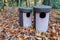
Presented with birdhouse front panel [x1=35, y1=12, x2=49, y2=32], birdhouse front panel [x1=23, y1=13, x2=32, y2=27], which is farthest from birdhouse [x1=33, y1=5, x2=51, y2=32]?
birdhouse front panel [x1=23, y1=13, x2=32, y2=27]

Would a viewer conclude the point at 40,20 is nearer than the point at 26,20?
Yes

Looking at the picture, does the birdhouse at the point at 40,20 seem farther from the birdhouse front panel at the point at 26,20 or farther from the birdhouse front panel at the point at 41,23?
the birdhouse front panel at the point at 26,20

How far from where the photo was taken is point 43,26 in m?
3.83

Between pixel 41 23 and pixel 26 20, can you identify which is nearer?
pixel 41 23

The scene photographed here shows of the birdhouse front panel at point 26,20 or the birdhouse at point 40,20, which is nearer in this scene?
the birdhouse at point 40,20

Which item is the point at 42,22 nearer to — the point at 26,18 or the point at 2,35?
the point at 26,18

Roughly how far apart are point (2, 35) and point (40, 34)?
815 millimetres

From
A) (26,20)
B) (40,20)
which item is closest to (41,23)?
(40,20)

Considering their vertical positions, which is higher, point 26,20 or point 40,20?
point 40,20

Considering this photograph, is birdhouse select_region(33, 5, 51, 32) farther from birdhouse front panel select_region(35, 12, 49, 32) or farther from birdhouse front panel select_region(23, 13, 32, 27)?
birdhouse front panel select_region(23, 13, 32, 27)

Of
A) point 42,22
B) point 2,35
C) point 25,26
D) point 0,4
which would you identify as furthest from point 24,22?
point 0,4

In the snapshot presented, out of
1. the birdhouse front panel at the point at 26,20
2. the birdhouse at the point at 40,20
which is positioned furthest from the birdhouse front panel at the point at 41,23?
the birdhouse front panel at the point at 26,20

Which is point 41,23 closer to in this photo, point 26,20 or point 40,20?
point 40,20

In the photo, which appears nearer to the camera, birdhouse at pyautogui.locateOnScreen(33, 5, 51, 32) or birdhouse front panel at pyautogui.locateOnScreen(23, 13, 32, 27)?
birdhouse at pyautogui.locateOnScreen(33, 5, 51, 32)
